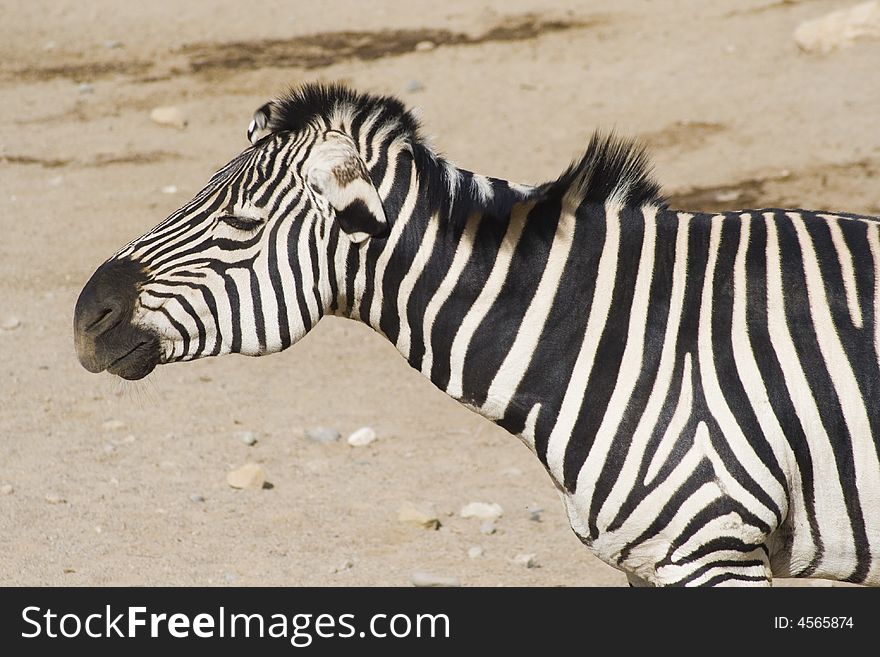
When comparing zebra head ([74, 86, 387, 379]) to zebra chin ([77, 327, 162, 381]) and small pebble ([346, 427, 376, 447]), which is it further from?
small pebble ([346, 427, 376, 447])

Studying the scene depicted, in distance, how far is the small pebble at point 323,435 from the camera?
6129mm

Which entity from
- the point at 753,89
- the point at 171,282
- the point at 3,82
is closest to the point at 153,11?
the point at 3,82

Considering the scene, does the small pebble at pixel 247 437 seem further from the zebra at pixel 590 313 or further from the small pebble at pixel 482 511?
the zebra at pixel 590 313

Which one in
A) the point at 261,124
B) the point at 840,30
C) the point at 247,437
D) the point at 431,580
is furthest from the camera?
the point at 840,30

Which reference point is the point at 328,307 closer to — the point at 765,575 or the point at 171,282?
Answer: the point at 171,282

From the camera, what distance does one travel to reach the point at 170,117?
36.7 ft

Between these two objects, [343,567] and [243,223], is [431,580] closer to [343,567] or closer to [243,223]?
[343,567]

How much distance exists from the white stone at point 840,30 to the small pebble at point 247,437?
26.4 ft

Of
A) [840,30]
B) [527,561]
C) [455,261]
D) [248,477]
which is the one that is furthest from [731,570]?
[840,30]

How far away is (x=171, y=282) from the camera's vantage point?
310 centimetres

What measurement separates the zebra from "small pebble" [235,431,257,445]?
2942 mm

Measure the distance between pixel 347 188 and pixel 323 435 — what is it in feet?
10.9

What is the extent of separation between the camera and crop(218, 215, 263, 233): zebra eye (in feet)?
10.1

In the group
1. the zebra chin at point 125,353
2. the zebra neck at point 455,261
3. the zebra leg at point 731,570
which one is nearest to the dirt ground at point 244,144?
the zebra chin at point 125,353
